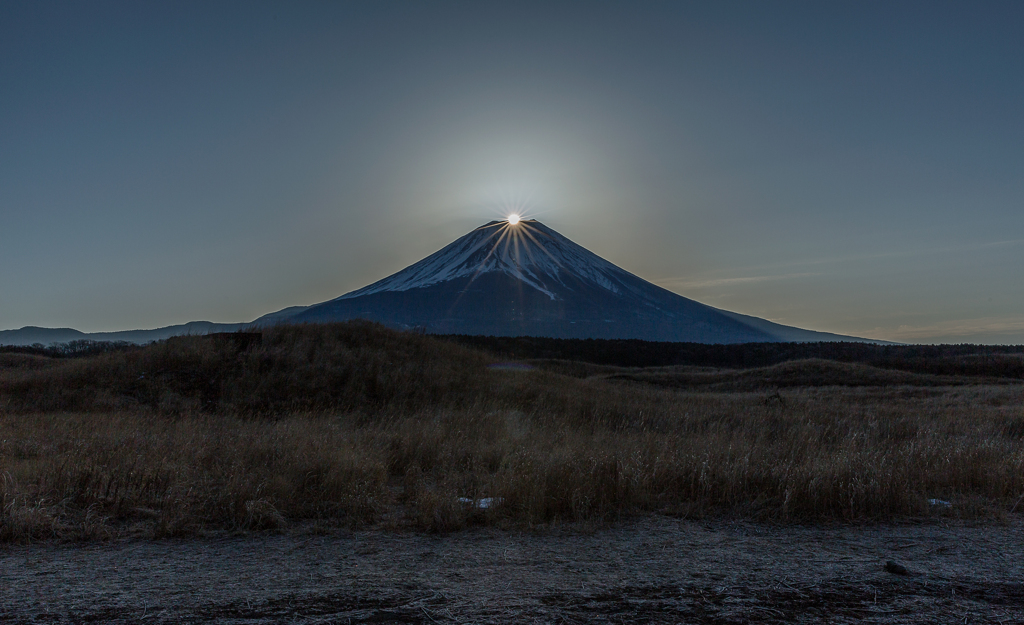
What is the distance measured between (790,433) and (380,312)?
119 meters

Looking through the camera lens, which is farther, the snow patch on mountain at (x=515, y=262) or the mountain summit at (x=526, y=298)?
the snow patch on mountain at (x=515, y=262)

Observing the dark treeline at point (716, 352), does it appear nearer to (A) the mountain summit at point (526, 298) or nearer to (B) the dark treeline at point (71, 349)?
(B) the dark treeline at point (71, 349)

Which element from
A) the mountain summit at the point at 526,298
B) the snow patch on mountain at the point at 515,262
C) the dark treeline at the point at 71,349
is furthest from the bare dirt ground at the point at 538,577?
the snow patch on mountain at the point at 515,262

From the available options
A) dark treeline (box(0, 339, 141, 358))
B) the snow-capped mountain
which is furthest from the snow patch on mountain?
dark treeline (box(0, 339, 141, 358))

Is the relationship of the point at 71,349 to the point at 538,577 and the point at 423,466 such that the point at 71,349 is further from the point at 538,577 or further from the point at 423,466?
the point at 538,577

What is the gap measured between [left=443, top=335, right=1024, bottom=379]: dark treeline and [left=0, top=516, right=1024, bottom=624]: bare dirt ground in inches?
1454

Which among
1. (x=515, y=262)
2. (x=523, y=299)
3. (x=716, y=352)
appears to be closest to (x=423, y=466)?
(x=716, y=352)

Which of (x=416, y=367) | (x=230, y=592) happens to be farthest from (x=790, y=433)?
(x=416, y=367)

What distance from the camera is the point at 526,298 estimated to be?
129 metres

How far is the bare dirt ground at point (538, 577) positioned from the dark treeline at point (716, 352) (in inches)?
1454

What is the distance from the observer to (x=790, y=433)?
8.77 m

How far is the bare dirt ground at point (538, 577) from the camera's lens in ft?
9.25

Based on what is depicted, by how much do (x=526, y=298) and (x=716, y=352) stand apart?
73620 mm

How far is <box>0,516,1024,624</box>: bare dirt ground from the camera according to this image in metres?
2.82
